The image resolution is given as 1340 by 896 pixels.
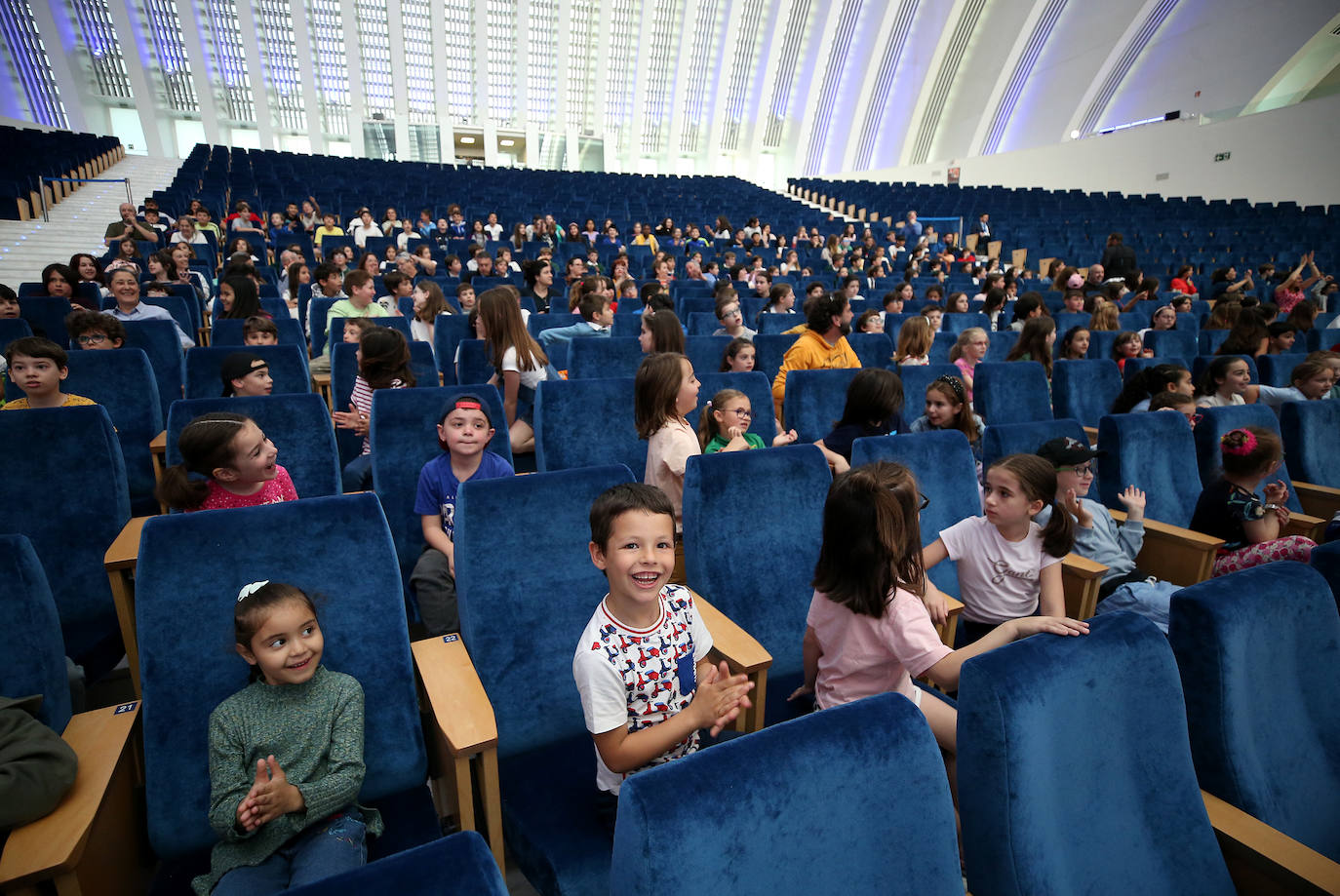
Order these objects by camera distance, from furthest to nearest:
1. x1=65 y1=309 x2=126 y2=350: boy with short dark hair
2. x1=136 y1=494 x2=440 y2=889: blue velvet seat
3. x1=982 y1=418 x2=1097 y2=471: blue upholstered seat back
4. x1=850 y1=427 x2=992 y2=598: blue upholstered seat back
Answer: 1. x1=65 y1=309 x2=126 y2=350: boy with short dark hair
2. x1=982 y1=418 x2=1097 y2=471: blue upholstered seat back
3. x1=850 y1=427 x2=992 y2=598: blue upholstered seat back
4. x1=136 y1=494 x2=440 y2=889: blue velvet seat

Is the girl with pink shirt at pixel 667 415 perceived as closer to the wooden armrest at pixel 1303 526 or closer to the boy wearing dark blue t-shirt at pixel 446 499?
the boy wearing dark blue t-shirt at pixel 446 499

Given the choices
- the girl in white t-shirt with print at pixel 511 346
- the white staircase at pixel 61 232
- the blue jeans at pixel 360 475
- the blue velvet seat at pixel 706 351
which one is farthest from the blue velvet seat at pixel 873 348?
the white staircase at pixel 61 232

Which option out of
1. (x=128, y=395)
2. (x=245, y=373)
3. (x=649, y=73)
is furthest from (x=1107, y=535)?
(x=649, y=73)

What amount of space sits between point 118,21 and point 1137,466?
21.7 meters

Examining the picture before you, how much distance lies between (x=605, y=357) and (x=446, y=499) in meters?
1.58

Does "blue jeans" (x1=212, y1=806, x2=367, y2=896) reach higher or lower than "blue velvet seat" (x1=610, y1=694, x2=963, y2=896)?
lower

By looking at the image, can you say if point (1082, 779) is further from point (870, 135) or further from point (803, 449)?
point (870, 135)

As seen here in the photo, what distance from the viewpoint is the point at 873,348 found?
153 inches

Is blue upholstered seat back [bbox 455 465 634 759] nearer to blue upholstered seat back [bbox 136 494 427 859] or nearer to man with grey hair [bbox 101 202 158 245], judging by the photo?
blue upholstered seat back [bbox 136 494 427 859]

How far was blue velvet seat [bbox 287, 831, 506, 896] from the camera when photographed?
0.56m

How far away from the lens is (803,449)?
5.86 feet

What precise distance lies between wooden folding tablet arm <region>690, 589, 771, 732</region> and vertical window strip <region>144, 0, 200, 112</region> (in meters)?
21.9

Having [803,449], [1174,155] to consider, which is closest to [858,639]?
[803,449]

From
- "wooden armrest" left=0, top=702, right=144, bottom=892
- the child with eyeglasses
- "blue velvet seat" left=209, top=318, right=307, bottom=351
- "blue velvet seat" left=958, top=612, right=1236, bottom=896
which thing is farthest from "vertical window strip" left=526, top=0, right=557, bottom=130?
"blue velvet seat" left=958, top=612, right=1236, bottom=896
